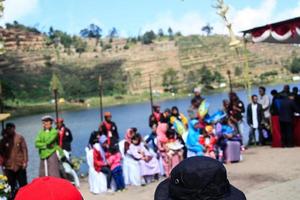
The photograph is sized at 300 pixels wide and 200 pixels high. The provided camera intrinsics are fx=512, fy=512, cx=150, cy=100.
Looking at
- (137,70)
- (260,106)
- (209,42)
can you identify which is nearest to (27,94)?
(137,70)

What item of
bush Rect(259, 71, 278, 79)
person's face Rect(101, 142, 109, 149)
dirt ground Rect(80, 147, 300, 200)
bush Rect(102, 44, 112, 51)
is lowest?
dirt ground Rect(80, 147, 300, 200)

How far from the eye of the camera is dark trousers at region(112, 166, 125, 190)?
328 inches

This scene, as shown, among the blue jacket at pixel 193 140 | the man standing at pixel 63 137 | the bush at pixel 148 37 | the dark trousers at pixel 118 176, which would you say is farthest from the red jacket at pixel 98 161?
the bush at pixel 148 37

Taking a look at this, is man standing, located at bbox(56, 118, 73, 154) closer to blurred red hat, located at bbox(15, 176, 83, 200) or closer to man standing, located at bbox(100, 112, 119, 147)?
man standing, located at bbox(100, 112, 119, 147)

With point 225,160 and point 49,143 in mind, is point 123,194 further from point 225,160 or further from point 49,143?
point 225,160

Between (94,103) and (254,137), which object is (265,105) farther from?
(94,103)

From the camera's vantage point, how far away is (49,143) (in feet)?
27.5

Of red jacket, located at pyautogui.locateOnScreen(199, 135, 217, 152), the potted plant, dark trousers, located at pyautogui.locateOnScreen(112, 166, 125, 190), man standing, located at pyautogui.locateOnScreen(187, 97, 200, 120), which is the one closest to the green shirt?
dark trousers, located at pyautogui.locateOnScreen(112, 166, 125, 190)

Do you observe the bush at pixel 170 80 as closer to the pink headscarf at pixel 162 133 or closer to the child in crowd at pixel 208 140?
the child in crowd at pixel 208 140

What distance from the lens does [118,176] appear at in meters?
8.35

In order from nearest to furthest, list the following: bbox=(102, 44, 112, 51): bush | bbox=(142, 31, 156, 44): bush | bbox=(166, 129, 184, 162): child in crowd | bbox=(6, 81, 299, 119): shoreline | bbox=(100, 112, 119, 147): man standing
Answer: bbox=(100, 112, 119, 147): man standing < bbox=(166, 129, 184, 162): child in crowd < bbox=(6, 81, 299, 119): shoreline < bbox=(102, 44, 112, 51): bush < bbox=(142, 31, 156, 44): bush

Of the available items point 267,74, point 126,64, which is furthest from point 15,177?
point 126,64

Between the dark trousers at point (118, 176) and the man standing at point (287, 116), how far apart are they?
13.3 feet

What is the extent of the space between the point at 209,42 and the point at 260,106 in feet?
418
